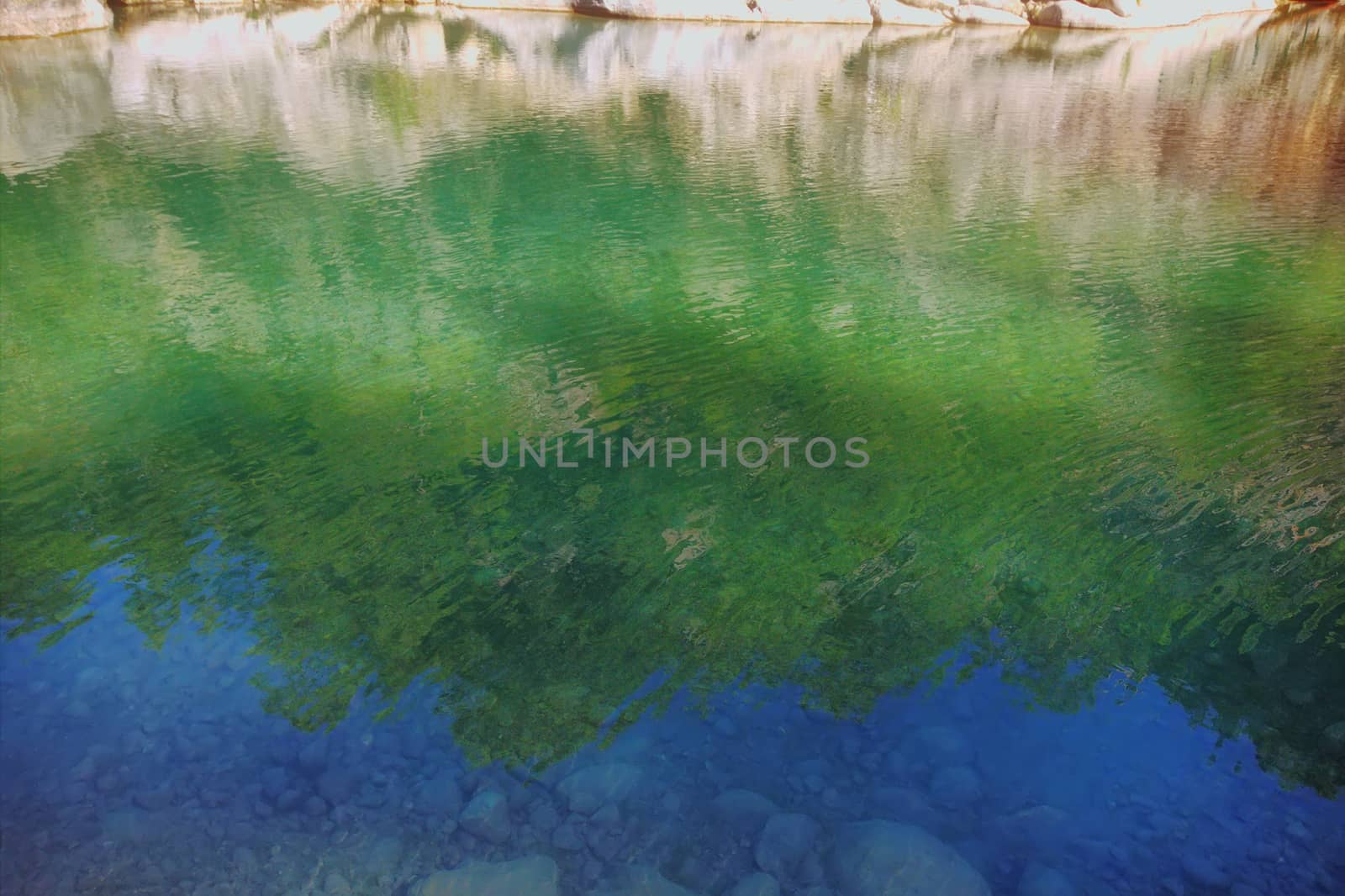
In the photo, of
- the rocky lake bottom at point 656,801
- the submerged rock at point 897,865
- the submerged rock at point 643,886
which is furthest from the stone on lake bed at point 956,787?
the submerged rock at point 643,886

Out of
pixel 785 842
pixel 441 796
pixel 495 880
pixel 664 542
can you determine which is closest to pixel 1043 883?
pixel 785 842

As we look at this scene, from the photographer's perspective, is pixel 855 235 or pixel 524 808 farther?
pixel 855 235

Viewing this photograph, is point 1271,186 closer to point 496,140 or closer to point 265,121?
point 496,140

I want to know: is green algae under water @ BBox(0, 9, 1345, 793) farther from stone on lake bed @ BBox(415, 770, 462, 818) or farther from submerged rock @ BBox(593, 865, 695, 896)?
submerged rock @ BBox(593, 865, 695, 896)

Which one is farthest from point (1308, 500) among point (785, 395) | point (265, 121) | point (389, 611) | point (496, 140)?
point (265, 121)

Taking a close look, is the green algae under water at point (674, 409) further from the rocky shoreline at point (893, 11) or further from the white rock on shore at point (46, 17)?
the rocky shoreline at point (893, 11)

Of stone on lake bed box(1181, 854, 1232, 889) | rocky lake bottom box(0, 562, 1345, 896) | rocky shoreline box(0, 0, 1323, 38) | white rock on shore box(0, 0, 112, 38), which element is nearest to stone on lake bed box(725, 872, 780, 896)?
rocky lake bottom box(0, 562, 1345, 896)
